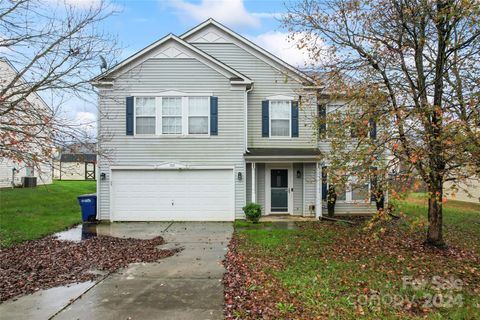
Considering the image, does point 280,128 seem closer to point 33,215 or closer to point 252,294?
point 252,294

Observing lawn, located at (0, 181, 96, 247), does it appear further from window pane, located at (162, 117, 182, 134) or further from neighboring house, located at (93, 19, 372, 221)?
window pane, located at (162, 117, 182, 134)

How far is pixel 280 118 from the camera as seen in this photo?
49.0ft

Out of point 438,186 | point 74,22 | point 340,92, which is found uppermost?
point 74,22

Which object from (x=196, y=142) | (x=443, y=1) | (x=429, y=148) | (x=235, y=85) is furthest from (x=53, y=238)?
(x=443, y=1)

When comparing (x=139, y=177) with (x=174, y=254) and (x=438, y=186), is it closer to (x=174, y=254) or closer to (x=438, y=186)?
(x=174, y=254)

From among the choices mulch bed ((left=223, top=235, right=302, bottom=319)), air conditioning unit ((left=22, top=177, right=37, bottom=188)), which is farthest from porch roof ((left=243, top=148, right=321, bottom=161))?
air conditioning unit ((left=22, top=177, right=37, bottom=188))

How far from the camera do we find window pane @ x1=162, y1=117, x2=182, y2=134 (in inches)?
547

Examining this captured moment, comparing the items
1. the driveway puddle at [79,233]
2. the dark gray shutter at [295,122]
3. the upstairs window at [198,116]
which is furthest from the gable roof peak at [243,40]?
the driveway puddle at [79,233]

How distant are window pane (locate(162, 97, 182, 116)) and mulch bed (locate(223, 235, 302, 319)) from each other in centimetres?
793

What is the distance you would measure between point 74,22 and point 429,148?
776 centimetres

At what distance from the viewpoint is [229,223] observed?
44.4ft

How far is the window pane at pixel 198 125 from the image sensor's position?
1393cm

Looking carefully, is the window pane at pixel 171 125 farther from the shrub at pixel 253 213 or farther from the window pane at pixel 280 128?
the shrub at pixel 253 213

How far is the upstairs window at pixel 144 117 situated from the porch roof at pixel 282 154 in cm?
407
